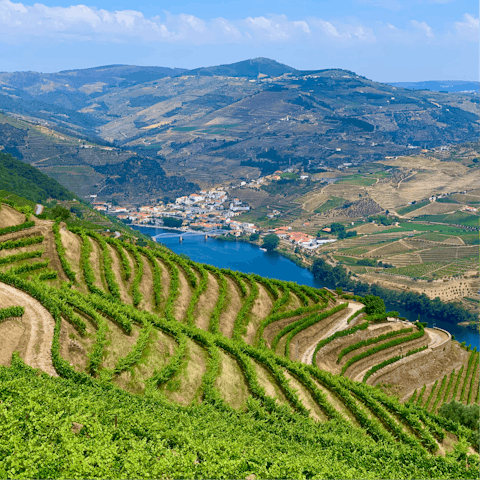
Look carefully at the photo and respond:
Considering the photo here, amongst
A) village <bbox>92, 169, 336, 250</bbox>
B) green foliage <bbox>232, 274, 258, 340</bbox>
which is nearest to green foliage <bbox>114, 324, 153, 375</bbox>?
green foliage <bbox>232, 274, 258, 340</bbox>

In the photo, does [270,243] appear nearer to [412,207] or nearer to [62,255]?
[412,207]

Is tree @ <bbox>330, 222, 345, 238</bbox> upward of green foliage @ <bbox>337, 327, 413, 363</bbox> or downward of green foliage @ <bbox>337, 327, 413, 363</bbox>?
downward

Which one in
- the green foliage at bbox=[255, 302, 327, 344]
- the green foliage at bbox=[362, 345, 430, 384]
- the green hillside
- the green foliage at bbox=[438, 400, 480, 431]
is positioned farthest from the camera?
the green hillside

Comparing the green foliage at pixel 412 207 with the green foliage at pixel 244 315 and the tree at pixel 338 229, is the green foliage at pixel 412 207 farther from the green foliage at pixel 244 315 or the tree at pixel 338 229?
the green foliage at pixel 244 315

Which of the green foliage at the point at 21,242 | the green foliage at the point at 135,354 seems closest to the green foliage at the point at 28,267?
the green foliage at the point at 21,242

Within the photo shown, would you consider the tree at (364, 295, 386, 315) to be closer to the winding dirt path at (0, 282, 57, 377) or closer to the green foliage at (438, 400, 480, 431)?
the green foliage at (438, 400, 480, 431)

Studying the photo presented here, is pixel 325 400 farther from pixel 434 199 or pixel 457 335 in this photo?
pixel 434 199

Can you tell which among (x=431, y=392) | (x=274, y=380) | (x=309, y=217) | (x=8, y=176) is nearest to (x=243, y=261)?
(x=309, y=217)
